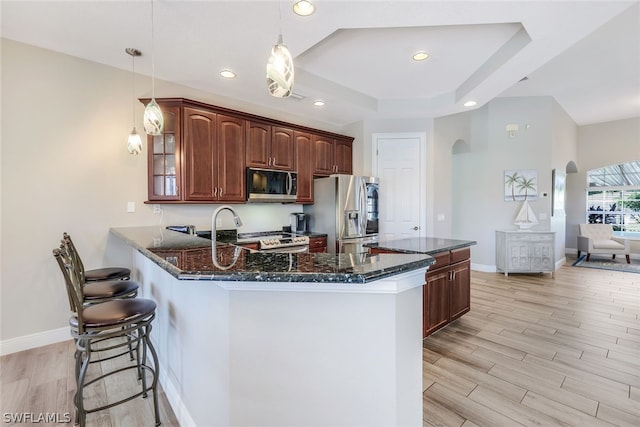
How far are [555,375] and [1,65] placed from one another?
5336 mm

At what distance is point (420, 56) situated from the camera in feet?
10.5

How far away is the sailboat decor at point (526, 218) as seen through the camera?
5.50m

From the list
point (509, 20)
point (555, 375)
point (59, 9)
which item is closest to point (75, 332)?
point (59, 9)

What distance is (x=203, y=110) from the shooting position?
343 cm

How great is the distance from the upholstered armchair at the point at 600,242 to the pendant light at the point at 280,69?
8.11 metres

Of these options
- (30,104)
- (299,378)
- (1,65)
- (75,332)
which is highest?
(1,65)

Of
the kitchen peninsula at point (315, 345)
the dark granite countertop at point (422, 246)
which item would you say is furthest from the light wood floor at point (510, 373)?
the dark granite countertop at point (422, 246)

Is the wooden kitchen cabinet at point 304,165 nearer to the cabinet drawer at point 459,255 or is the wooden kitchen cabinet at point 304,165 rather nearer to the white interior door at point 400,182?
the white interior door at point 400,182

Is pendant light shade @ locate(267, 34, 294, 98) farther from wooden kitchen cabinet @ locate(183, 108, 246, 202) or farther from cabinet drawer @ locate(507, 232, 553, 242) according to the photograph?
cabinet drawer @ locate(507, 232, 553, 242)

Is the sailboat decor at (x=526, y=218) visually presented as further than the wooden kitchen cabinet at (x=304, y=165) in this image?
Yes

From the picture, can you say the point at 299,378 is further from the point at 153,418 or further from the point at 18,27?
the point at 18,27

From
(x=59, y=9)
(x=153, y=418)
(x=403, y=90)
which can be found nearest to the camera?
(x=153, y=418)

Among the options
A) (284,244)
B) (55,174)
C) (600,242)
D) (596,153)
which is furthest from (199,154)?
(596,153)

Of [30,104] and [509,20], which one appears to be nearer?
[509,20]
